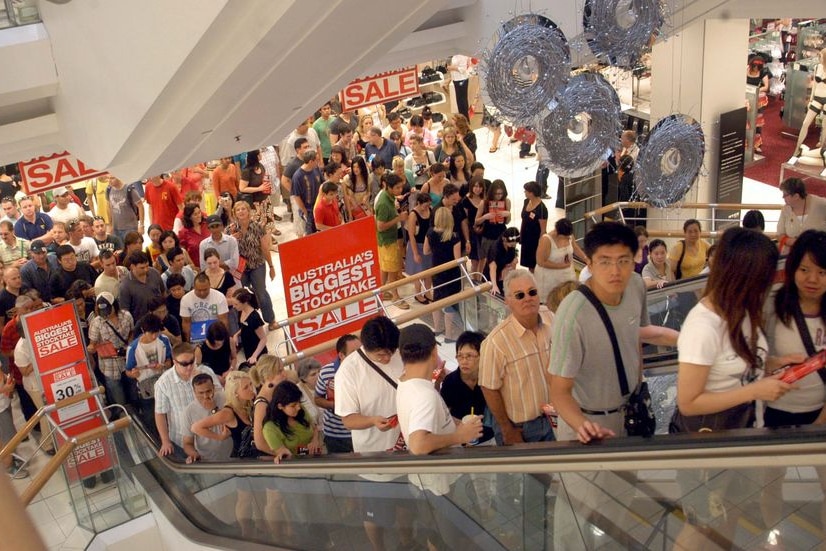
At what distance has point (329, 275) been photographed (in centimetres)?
730

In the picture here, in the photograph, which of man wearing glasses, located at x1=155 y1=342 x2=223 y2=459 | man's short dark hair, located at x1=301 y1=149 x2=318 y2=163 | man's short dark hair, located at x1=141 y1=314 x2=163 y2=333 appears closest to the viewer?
man wearing glasses, located at x1=155 y1=342 x2=223 y2=459

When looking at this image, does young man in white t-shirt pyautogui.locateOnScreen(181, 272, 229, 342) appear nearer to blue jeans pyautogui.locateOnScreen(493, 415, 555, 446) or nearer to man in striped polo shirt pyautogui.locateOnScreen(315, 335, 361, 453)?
man in striped polo shirt pyautogui.locateOnScreen(315, 335, 361, 453)

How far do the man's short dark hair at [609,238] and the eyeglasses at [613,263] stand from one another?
0.05 meters

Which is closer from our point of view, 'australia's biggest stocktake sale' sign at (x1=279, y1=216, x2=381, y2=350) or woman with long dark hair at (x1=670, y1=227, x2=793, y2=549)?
woman with long dark hair at (x1=670, y1=227, x2=793, y2=549)

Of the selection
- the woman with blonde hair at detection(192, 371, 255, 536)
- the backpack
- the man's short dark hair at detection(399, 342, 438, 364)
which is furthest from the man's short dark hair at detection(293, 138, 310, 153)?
the man's short dark hair at detection(399, 342, 438, 364)

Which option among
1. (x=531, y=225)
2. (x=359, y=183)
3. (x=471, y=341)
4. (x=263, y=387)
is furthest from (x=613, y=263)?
(x=359, y=183)

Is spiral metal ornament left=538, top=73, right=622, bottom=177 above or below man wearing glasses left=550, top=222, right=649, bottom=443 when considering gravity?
above

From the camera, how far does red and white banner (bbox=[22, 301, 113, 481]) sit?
6.52 meters

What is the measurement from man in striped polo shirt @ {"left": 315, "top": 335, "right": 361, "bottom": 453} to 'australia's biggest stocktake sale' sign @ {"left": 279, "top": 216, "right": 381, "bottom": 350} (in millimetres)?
1350

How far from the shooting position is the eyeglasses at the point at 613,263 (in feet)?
10.5

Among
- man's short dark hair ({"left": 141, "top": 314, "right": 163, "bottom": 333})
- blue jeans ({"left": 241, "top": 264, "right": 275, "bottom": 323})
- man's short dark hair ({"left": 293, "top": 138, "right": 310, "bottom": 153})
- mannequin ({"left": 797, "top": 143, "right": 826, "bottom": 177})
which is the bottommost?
blue jeans ({"left": 241, "top": 264, "right": 275, "bottom": 323})

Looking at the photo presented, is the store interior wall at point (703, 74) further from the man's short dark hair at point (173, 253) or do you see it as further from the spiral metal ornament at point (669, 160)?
the man's short dark hair at point (173, 253)

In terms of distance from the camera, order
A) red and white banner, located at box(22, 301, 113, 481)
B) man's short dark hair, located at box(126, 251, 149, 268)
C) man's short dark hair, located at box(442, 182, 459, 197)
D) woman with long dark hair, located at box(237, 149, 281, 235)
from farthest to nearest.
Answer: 1. woman with long dark hair, located at box(237, 149, 281, 235)
2. man's short dark hair, located at box(442, 182, 459, 197)
3. man's short dark hair, located at box(126, 251, 149, 268)
4. red and white banner, located at box(22, 301, 113, 481)

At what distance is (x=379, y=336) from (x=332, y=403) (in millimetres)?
1335
